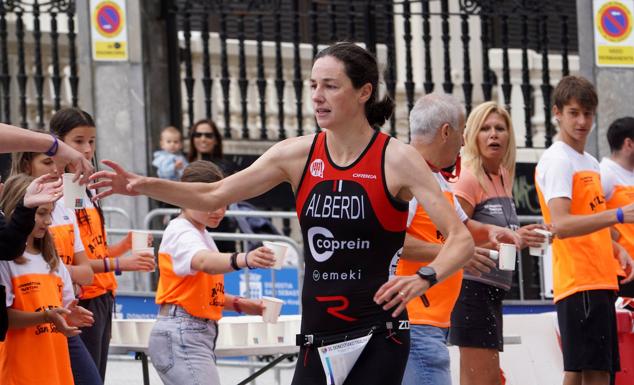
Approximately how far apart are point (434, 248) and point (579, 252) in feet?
6.35

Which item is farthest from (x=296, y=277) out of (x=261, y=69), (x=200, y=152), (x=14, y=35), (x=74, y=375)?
(x=14, y=35)

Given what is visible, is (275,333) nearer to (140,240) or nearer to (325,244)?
(140,240)

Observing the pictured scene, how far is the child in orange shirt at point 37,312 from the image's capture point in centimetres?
626

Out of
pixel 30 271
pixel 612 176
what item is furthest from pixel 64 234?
pixel 612 176

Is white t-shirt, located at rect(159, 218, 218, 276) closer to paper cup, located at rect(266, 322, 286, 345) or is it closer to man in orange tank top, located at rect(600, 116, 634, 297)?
paper cup, located at rect(266, 322, 286, 345)

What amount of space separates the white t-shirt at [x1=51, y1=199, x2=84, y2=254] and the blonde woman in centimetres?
193

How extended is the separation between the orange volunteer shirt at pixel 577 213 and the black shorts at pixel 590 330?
2.4 inches

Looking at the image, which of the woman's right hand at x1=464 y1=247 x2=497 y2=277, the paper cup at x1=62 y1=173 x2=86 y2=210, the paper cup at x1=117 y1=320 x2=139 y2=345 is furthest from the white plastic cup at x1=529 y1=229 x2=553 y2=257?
the paper cup at x1=62 y1=173 x2=86 y2=210

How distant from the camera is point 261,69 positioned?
12891 mm

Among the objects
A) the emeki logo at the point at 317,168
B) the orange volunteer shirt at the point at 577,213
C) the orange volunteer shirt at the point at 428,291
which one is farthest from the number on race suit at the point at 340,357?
the orange volunteer shirt at the point at 577,213

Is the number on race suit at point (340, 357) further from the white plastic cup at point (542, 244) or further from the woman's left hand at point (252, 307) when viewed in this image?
the white plastic cup at point (542, 244)

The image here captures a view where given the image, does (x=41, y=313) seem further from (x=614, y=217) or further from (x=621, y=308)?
(x=621, y=308)

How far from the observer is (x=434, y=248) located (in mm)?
6098

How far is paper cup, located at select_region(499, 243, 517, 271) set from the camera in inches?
258
